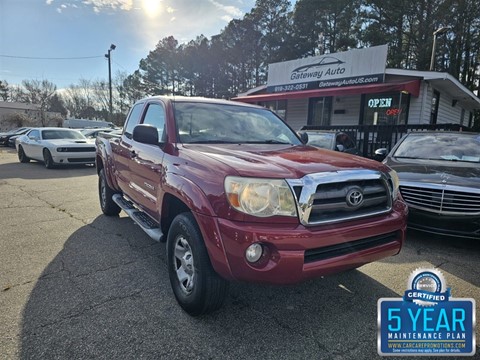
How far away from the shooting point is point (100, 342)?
2.30 meters

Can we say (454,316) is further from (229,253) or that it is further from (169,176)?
(169,176)

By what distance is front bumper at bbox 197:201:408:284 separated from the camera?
2.13 metres

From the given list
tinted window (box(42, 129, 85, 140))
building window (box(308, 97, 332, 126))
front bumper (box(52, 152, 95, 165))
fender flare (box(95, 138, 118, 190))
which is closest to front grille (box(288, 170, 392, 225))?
fender flare (box(95, 138, 118, 190))

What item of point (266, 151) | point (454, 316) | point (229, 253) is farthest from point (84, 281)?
point (454, 316)

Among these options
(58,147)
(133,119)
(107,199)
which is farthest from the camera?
(58,147)

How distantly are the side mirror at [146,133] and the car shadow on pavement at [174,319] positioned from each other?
4.56 feet

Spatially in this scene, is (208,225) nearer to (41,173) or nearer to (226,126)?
(226,126)

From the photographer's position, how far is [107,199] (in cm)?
549

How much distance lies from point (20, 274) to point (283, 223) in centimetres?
288

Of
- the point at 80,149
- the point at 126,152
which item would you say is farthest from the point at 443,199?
the point at 80,149

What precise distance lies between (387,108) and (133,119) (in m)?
12.2

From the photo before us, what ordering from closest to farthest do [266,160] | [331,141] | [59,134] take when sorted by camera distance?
[266,160]
[331,141]
[59,134]

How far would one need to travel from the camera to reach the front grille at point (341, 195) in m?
2.24

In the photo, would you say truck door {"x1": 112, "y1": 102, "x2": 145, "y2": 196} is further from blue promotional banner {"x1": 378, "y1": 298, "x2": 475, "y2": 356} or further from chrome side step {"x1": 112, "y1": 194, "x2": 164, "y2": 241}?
blue promotional banner {"x1": 378, "y1": 298, "x2": 475, "y2": 356}
